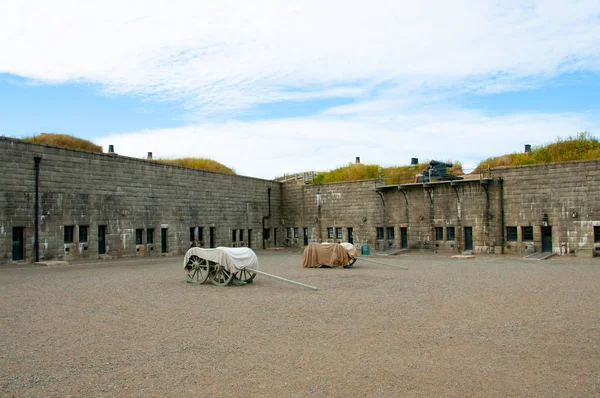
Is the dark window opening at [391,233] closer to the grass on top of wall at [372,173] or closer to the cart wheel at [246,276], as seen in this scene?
the grass on top of wall at [372,173]

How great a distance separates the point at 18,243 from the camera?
2072 cm

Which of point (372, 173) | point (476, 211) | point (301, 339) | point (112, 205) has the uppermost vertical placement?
point (372, 173)

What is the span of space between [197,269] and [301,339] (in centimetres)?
768

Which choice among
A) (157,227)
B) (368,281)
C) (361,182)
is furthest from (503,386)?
(361,182)

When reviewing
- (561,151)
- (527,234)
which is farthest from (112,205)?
(561,151)

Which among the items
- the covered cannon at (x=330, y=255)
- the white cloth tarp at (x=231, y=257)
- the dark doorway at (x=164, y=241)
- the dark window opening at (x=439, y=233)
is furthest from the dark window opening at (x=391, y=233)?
the white cloth tarp at (x=231, y=257)

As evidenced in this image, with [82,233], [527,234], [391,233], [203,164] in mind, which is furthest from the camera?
[203,164]

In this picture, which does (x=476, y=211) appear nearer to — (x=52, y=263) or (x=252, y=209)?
(x=252, y=209)

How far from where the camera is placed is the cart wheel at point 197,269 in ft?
48.8

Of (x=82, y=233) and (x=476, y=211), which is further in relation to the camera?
(x=476, y=211)

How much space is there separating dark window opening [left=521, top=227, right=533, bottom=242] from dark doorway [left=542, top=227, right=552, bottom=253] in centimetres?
67

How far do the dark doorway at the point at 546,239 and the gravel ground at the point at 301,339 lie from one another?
12118 millimetres

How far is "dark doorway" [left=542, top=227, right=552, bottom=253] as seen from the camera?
84.4 ft

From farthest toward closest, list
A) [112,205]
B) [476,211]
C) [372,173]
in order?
[372,173], [476,211], [112,205]
